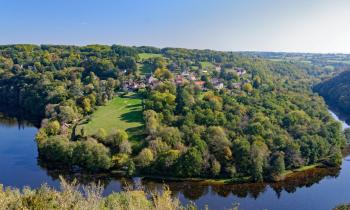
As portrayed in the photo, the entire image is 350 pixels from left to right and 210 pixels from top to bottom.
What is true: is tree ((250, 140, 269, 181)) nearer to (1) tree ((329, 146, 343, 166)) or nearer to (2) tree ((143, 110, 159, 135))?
(1) tree ((329, 146, 343, 166))

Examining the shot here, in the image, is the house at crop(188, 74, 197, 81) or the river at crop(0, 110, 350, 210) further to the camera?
the house at crop(188, 74, 197, 81)

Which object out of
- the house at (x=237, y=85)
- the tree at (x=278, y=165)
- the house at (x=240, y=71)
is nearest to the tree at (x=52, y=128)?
the tree at (x=278, y=165)

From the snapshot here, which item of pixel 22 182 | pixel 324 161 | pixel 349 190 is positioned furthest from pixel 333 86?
pixel 22 182

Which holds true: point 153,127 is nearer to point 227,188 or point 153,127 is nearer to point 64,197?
point 227,188

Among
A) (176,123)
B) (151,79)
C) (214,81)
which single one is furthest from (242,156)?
(214,81)

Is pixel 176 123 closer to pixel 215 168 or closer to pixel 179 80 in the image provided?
pixel 215 168

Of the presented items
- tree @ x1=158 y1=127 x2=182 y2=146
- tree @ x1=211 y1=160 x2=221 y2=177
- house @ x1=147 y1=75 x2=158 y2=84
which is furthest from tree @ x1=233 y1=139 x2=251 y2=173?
house @ x1=147 y1=75 x2=158 y2=84

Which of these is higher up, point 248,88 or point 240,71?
point 240,71
